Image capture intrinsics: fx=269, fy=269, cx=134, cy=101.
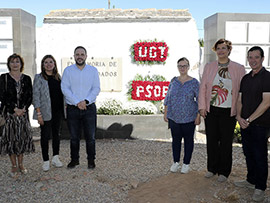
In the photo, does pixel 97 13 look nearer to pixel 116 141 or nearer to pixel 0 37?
pixel 0 37

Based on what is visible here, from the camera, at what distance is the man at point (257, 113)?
9.73 feet

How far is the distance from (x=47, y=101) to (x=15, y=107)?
0.42 m

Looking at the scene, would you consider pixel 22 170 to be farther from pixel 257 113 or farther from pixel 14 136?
pixel 257 113

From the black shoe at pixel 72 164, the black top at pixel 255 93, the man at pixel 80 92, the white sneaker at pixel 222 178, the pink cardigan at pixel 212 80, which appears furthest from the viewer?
the black shoe at pixel 72 164

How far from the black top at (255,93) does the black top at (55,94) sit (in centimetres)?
253

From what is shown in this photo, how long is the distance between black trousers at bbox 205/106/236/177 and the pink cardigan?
0.11 meters

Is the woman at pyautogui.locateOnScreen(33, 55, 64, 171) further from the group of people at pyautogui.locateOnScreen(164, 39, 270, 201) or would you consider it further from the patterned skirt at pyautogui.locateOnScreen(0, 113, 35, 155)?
the group of people at pyautogui.locateOnScreen(164, 39, 270, 201)

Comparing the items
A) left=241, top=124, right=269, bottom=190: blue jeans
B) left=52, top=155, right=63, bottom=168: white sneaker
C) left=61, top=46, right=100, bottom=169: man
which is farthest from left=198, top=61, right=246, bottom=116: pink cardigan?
left=52, top=155, right=63, bottom=168: white sneaker

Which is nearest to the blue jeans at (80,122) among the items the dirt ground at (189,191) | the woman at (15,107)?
the woman at (15,107)

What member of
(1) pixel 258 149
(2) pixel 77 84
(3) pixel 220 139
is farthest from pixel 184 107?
(2) pixel 77 84

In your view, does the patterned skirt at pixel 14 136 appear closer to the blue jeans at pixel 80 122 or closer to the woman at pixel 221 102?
the blue jeans at pixel 80 122

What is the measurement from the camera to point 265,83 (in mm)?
2941

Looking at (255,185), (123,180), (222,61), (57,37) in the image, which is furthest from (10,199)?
(57,37)

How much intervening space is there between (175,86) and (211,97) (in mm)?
575
